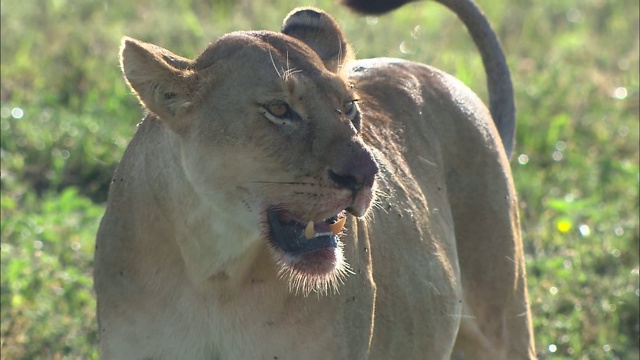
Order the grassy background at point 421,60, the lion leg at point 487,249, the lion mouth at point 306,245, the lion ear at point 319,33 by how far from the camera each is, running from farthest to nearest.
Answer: the grassy background at point 421,60
the lion leg at point 487,249
the lion ear at point 319,33
the lion mouth at point 306,245

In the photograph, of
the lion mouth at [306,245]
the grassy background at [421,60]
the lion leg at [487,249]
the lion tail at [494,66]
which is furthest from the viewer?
the grassy background at [421,60]

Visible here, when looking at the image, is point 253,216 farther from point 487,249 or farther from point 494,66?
point 494,66

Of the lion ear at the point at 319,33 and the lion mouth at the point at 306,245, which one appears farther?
the lion ear at the point at 319,33

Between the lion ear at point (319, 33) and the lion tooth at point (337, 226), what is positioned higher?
the lion ear at point (319, 33)

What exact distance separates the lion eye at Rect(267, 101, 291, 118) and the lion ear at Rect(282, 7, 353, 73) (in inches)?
18.9

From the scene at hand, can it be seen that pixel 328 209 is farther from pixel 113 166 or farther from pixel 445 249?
pixel 113 166

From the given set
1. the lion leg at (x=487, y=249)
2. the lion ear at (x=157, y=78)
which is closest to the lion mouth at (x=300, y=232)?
the lion ear at (x=157, y=78)

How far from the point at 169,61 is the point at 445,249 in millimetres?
1321

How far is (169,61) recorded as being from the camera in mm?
3455

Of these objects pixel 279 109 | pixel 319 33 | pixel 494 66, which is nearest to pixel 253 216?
pixel 279 109

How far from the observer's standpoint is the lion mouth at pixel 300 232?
338 centimetres

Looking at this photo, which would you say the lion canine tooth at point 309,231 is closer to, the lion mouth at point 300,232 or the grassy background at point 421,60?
the lion mouth at point 300,232

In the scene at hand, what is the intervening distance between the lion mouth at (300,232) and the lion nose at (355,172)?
119 millimetres

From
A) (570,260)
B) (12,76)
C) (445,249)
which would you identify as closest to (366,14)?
(445,249)
